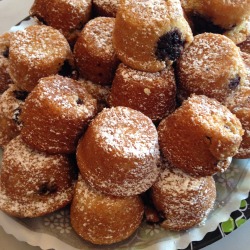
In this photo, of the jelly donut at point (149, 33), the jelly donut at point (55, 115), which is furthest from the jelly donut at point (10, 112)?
the jelly donut at point (149, 33)

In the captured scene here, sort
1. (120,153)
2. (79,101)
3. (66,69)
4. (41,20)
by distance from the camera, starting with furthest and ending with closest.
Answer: (41,20), (66,69), (79,101), (120,153)

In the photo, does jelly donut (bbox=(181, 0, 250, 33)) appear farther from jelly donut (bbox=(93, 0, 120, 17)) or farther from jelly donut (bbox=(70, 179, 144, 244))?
jelly donut (bbox=(70, 179, 144, 244))

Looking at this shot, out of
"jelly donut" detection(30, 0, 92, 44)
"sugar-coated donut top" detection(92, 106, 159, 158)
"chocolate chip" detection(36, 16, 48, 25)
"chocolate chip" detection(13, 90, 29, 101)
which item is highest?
"jelly donut" detection(30, 0, 92, 44)

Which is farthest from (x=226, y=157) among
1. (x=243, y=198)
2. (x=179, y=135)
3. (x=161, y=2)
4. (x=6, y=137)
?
(x=6, y=137)

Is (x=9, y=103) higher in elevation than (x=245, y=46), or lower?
lower

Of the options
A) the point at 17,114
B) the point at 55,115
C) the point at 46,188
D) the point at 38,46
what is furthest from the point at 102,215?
the point at 38,46

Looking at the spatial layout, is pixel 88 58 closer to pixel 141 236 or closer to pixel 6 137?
pixel 6 137

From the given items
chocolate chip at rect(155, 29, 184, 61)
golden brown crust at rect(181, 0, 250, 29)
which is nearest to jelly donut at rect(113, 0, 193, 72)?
chocolate chip at rect(155, 29, 184, 61)

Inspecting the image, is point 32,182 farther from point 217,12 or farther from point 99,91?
point 217,12
